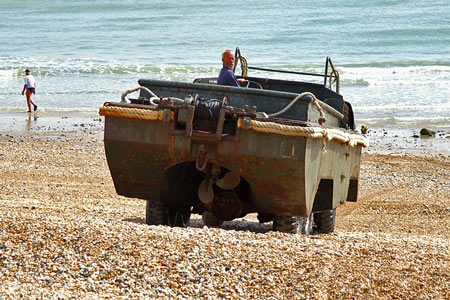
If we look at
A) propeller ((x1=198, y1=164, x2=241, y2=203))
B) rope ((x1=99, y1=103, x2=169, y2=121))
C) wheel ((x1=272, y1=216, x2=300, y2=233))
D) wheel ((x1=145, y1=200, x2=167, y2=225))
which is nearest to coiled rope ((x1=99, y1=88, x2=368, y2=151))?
rope ((x1=99, y1=103, x2=169, y2=121))

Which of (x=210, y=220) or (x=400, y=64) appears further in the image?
(x=400, y=64)

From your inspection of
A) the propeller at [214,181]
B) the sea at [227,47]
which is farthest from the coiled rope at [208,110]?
the sea at [227,47]

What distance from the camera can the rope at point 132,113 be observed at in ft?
20.0

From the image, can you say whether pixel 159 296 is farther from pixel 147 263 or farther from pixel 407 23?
pixel 407 23

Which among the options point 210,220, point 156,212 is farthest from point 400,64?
point 156,212

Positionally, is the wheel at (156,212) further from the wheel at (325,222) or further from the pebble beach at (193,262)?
the wheel at (325,222)

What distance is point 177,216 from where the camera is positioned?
7.39 metres

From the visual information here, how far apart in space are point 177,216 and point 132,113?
160cm

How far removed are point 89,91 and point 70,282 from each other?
2258cm

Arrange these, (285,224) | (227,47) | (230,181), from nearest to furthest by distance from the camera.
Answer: (230,181)
(285,224)
(227,47)

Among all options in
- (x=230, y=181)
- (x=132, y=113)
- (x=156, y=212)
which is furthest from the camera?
(x=156, y=212)

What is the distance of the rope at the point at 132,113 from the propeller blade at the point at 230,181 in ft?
2.57

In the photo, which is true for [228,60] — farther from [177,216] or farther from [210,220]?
[210,220]

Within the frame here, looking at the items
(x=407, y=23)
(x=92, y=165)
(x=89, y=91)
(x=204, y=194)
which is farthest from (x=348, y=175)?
(x=407, y=23)
